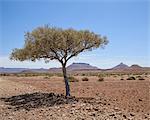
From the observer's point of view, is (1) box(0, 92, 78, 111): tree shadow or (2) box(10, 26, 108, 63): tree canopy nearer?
(1) box(0, 92, 78, 111): tree shadow

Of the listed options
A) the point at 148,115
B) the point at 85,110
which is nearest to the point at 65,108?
the point at 85,110

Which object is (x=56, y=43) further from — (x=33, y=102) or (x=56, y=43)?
(x=33, y=102)

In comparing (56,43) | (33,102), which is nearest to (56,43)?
(56,43)

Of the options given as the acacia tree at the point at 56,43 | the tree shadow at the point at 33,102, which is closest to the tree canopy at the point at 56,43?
the acacia tree at the point at 56,43

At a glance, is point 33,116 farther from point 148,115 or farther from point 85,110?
point 148,115

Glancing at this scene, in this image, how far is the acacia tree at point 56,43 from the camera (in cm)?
2142

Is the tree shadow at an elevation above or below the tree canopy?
below

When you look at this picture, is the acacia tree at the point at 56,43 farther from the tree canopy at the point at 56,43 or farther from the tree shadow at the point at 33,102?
the tree shadow at the point at 33,102

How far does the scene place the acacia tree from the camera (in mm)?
Answer: 21422

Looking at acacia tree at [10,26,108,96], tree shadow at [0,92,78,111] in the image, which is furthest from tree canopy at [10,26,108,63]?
tree shadow at [0,92,78,111]

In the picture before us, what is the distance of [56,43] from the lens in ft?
69.9

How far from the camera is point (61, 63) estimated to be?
23.0 m

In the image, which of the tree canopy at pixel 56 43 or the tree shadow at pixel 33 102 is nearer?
the tree shadow at pixel 33 102

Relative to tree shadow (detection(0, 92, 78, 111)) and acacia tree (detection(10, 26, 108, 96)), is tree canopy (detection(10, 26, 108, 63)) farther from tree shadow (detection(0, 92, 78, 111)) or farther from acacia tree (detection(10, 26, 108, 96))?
tree shadow (detection(0, 92, 78, 111))
